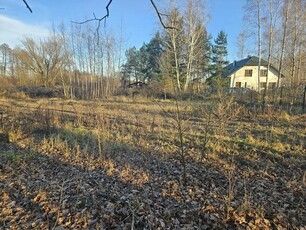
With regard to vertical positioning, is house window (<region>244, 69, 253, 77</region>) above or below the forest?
above

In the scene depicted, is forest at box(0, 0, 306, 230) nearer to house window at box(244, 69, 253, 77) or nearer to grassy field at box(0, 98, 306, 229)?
grassy field at box(0, 98, 306, 229)

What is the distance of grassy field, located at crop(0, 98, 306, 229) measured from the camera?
3.30 meters

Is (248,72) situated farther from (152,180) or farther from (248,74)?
(152,180)

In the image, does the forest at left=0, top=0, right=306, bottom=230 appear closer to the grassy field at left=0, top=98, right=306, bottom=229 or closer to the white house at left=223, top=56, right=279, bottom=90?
the grassy field at left=0, top=98, right=306, bottom=229

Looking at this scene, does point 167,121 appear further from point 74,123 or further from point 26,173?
point 26,173

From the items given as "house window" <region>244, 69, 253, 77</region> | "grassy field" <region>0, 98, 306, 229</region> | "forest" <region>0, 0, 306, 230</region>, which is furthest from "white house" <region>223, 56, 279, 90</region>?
"grassy field" <region>0, 98, 306, 229</region>

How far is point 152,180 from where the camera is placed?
15.2ft

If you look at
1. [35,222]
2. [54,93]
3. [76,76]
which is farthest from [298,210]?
[76,76]

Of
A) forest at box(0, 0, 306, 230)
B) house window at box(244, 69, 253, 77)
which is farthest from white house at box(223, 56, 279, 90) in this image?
forest at box(0, 0, 306, 230)

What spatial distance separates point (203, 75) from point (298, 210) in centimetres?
3540

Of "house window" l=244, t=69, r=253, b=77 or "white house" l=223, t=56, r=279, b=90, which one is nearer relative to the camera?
"white house" l=223, t=56, r=279, b=90

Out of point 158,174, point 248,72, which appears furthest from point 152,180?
point 248,72

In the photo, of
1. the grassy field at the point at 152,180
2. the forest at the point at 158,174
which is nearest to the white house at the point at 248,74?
the forest at the point at 158,174

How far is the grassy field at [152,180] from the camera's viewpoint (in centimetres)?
330
